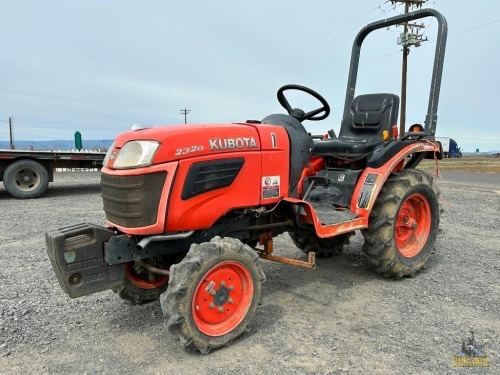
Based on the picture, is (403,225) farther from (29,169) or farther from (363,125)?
(29,169)

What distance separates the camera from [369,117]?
454 cm

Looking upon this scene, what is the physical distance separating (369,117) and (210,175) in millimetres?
2351

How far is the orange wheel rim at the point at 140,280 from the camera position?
10.7ft

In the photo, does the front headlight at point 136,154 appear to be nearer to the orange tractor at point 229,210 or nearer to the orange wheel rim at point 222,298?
the orange tractor at point 229,210

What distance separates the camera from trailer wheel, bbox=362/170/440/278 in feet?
12.5

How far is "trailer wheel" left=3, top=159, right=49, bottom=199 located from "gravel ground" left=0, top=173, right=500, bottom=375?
5649 mm

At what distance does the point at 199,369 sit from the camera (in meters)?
2.54

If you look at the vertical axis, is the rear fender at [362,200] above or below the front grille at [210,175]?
below

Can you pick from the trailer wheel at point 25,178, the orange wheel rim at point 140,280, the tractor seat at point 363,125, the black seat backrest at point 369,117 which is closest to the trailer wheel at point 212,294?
the orange wheel rim at point 140,280

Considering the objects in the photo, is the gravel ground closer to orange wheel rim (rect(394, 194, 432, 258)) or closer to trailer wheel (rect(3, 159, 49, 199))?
orange wheel rim (rect(394, 194, 432, 258))

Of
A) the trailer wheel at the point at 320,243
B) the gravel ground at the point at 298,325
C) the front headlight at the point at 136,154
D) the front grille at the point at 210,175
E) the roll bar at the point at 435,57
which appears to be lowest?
the gravel ground at the point at 298,325

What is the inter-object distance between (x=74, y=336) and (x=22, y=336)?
0.35 m

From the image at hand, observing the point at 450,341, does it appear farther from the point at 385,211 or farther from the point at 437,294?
the point at 385,211

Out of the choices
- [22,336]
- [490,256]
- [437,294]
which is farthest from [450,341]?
[22,336]
